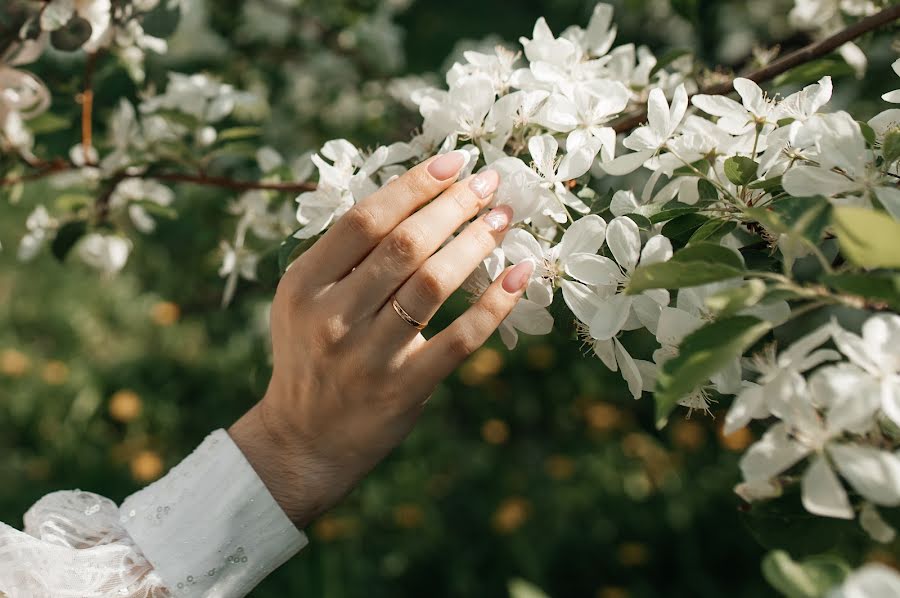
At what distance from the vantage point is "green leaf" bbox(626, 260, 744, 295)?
598 millimetres

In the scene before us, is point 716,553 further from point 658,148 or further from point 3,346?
point 3,346

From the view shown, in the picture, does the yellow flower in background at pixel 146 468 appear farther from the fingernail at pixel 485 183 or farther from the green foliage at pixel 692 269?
the green foliage at pixel 692 269

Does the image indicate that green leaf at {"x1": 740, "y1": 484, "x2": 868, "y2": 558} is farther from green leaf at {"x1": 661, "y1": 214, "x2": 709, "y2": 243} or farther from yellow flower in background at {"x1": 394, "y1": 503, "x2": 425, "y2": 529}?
yellow flower in background at {"x1": 394, "y1": 503, "x2": 425, "y2": 529}

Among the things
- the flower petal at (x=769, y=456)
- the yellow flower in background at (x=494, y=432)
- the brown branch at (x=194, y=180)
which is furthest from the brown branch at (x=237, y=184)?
the yellow flower in background at (x=494, y=432)

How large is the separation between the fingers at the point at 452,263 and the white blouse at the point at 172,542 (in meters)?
0.34

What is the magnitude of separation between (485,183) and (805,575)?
0.49 m

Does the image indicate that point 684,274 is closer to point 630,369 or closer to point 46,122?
point 630,369

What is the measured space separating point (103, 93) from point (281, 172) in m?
0.53

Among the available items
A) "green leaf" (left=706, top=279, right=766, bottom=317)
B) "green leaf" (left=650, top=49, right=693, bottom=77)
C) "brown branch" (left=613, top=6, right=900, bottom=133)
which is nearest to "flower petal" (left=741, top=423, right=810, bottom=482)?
"green leaf" (left=706, top=279, right=766, bottom=317)

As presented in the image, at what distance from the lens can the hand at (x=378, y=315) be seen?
2.72 feet

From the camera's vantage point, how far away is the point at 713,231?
74 cm

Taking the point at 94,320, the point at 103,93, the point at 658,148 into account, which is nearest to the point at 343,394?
the point at 658,148

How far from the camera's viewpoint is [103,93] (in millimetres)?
A: 1507

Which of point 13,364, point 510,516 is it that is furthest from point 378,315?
point 13,364
